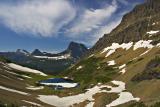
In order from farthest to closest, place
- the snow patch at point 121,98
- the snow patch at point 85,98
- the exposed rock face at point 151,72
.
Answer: the exposed rock face at point 151,72, the snow patch at point 85,98, the snow patch at point 121,98

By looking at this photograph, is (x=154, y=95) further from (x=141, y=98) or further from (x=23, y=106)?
(x=23, y=106)

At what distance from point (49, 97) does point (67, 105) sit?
11732 millimetres

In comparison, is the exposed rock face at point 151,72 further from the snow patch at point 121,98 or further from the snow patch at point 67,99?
the snow patch at point 67,99

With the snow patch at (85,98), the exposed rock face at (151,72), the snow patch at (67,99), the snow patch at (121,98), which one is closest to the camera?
the snow patch at (121,98)

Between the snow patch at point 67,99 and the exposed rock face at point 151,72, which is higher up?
the exposed rock face at point 151,72

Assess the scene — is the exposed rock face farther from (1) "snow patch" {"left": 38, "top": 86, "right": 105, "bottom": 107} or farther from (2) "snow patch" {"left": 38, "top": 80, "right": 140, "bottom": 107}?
(1) "snow patch" {"left": 38, "top": 86, "right": 105, "bottom": 107}

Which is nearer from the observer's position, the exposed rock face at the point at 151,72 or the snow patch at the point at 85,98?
the snow patch at the point at 85,98

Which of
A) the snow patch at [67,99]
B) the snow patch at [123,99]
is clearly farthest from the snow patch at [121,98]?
the snow patch at [67,99]

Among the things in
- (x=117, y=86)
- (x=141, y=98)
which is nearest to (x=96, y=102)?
(x=141, y=98)

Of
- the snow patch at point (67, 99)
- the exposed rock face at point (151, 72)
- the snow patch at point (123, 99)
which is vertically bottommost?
the snow patch at point (123, 99)

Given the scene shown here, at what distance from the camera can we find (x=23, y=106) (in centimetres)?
9850

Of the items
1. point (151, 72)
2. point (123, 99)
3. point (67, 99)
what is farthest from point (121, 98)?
point (151, 72)

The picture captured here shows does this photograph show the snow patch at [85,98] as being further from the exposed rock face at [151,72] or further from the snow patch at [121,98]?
the exposed rock face at [151,72]

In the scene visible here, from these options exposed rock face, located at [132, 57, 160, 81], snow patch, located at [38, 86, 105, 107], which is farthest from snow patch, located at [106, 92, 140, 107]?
exposed rock face, located at [132, 57, 160, 81]
